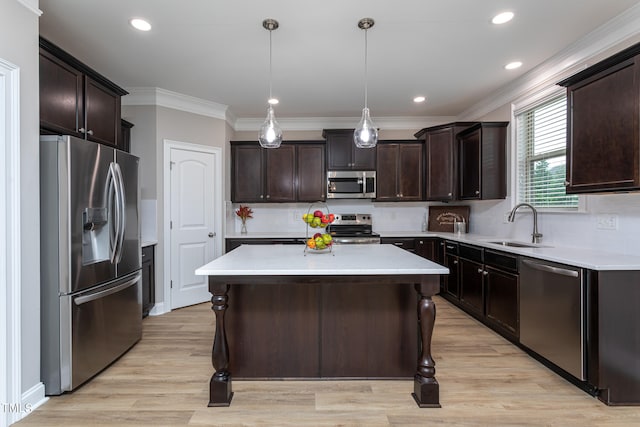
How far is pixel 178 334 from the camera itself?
3191 millimetres

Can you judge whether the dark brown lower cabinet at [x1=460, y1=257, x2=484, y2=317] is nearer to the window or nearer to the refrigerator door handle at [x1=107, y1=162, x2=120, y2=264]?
the window

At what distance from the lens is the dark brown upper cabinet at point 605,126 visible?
78.2 inches

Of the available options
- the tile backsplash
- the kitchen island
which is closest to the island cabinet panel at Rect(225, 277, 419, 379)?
the kitchen island

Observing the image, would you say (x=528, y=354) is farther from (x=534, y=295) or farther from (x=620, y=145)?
(x=620, y=145)

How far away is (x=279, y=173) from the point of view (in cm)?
479

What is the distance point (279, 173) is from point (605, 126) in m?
3.68

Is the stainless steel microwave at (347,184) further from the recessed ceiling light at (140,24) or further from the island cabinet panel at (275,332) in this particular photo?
the recessed ceiling light at (140,24)

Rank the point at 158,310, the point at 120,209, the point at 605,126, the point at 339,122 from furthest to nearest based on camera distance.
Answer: the point at 339,122 → the point at 158,310 → the point at 120,209 → the point at 605,126

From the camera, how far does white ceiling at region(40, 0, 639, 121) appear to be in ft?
7.56

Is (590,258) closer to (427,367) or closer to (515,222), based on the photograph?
(427,367)

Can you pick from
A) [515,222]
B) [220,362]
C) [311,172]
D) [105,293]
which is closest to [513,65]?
[515,222]

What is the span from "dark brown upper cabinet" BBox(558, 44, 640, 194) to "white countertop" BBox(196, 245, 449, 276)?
1.35 m

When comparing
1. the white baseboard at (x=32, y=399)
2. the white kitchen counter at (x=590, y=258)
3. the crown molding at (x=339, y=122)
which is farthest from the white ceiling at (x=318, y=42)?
the white baseboard at (x=32, y=399)

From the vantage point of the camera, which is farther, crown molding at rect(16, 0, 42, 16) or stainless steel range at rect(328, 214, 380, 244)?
stainless steel range at rect(328, 214, 380, 244)
